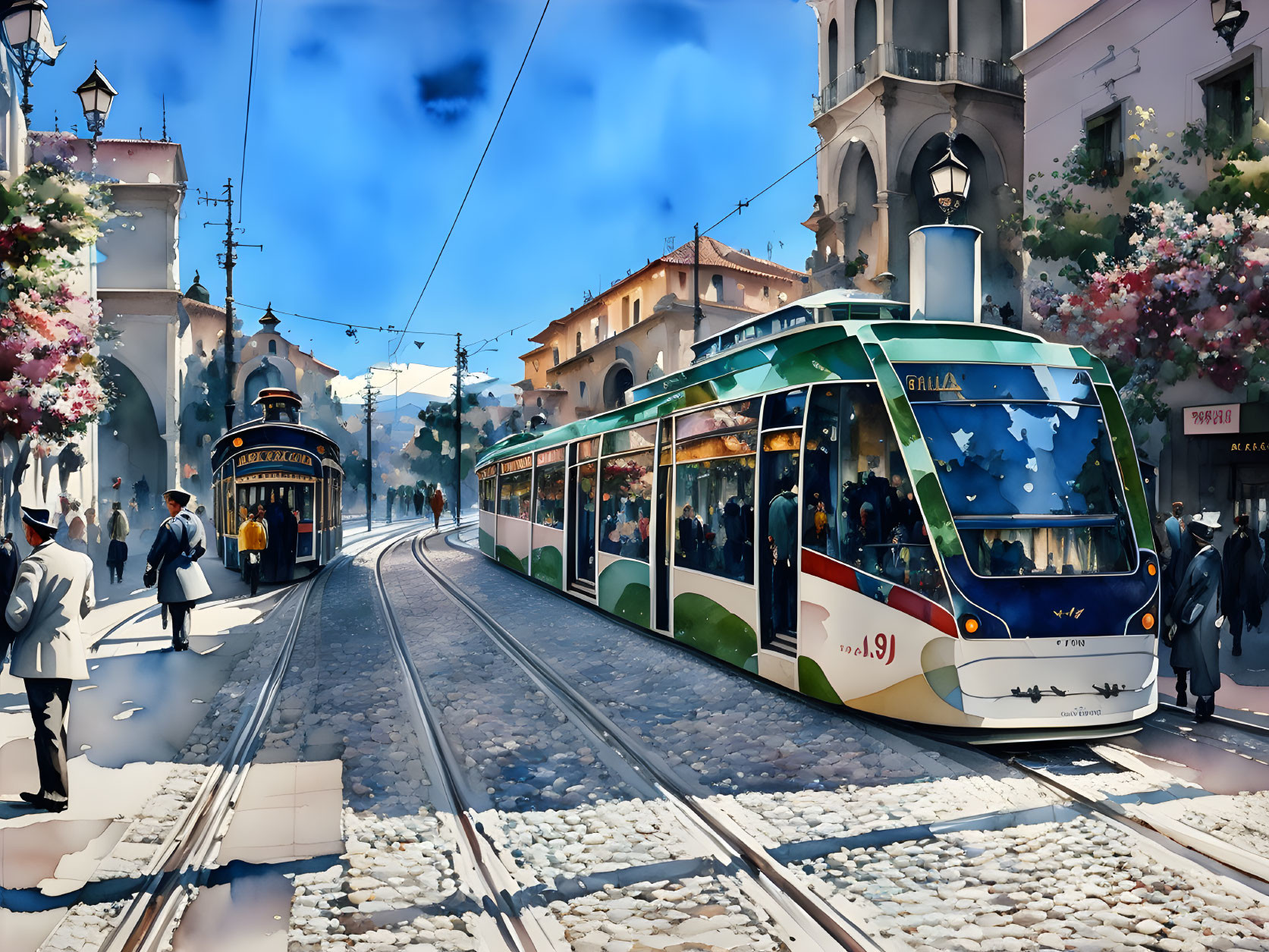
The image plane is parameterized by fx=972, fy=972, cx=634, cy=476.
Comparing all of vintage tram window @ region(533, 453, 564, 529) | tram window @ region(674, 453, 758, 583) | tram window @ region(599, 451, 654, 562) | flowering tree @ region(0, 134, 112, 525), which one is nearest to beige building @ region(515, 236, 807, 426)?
vintage tram window @ region(533, 453, 564, 529)

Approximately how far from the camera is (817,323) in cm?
787

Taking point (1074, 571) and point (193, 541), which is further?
point (193, 541)

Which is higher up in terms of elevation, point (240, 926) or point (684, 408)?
point (684, 408)

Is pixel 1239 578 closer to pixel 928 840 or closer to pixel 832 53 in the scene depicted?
pixel 928 840

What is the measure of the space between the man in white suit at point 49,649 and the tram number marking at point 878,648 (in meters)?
5.00

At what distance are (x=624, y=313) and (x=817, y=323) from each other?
44.7m

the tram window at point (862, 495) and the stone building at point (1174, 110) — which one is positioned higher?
the stone building at point (1174, 110)

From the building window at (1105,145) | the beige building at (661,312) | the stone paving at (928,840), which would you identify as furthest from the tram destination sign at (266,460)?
the beige building at (661,312)

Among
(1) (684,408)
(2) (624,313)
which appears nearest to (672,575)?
(1) (684,408)

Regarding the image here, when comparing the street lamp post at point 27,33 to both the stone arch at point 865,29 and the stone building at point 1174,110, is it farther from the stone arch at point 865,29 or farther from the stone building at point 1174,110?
the stone arch at point 865,29

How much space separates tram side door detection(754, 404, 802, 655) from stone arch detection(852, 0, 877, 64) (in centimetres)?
2365

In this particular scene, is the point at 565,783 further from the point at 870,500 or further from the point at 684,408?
the point at 684,408

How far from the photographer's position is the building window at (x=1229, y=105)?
1498cm

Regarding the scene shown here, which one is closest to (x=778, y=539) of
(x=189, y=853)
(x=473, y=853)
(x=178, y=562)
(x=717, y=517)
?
(x=717, y=517)
